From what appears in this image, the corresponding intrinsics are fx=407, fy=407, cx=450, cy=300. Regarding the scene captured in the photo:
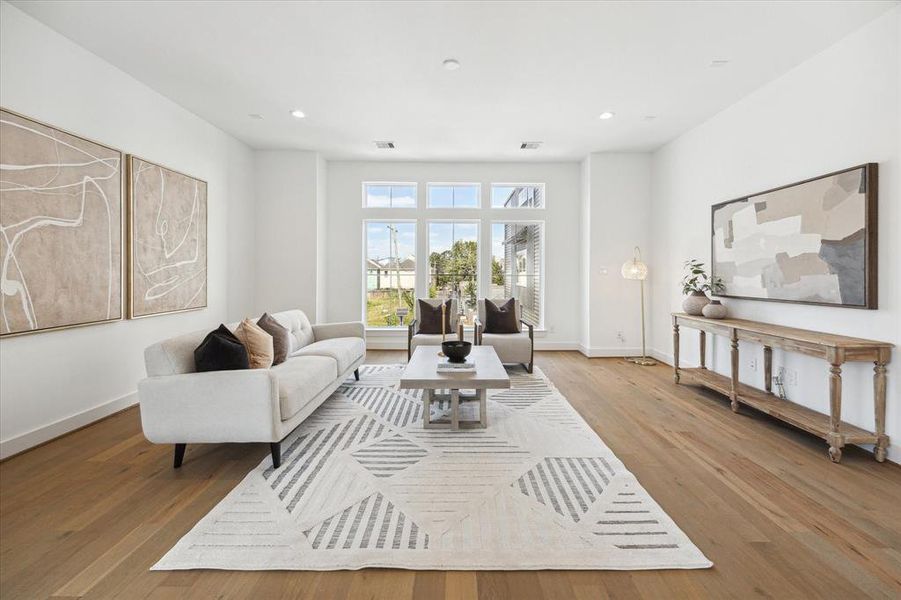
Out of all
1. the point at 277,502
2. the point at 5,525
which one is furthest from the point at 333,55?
the point at 5,525

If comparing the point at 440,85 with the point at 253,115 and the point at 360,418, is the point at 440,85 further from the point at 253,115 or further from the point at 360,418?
the point at 360,418

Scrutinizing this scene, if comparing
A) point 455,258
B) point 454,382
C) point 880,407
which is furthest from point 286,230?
point 880,407

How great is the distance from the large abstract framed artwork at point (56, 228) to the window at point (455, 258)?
4.10 m

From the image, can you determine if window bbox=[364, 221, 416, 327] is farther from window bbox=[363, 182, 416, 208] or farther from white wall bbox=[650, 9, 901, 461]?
white wall bbox=[650, 9, 901, 461]

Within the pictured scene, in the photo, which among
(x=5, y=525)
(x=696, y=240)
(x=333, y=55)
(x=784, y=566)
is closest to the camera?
(x=784, y=566)

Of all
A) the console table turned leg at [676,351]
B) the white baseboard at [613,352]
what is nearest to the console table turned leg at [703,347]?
the console table turned leg at [676,351]

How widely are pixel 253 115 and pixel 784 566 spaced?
18.9ft

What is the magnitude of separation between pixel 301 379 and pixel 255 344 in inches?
19.4

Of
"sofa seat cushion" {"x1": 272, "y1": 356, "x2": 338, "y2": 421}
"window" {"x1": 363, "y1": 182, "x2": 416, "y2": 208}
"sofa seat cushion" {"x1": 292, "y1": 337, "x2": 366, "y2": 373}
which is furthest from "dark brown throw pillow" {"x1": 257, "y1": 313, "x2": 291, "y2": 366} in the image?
"window" {"x1": 363, "y1": 182, "x2": 416, "y2": 208}

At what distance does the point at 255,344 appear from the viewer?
3.05 metres

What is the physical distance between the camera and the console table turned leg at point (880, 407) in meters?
2.64

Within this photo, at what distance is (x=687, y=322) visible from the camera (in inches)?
174

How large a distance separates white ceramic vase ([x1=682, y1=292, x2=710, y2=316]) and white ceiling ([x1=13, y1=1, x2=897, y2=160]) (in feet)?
6.73

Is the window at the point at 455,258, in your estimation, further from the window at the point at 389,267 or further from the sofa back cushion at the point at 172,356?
the sofa back cushion at the point at 172,356
